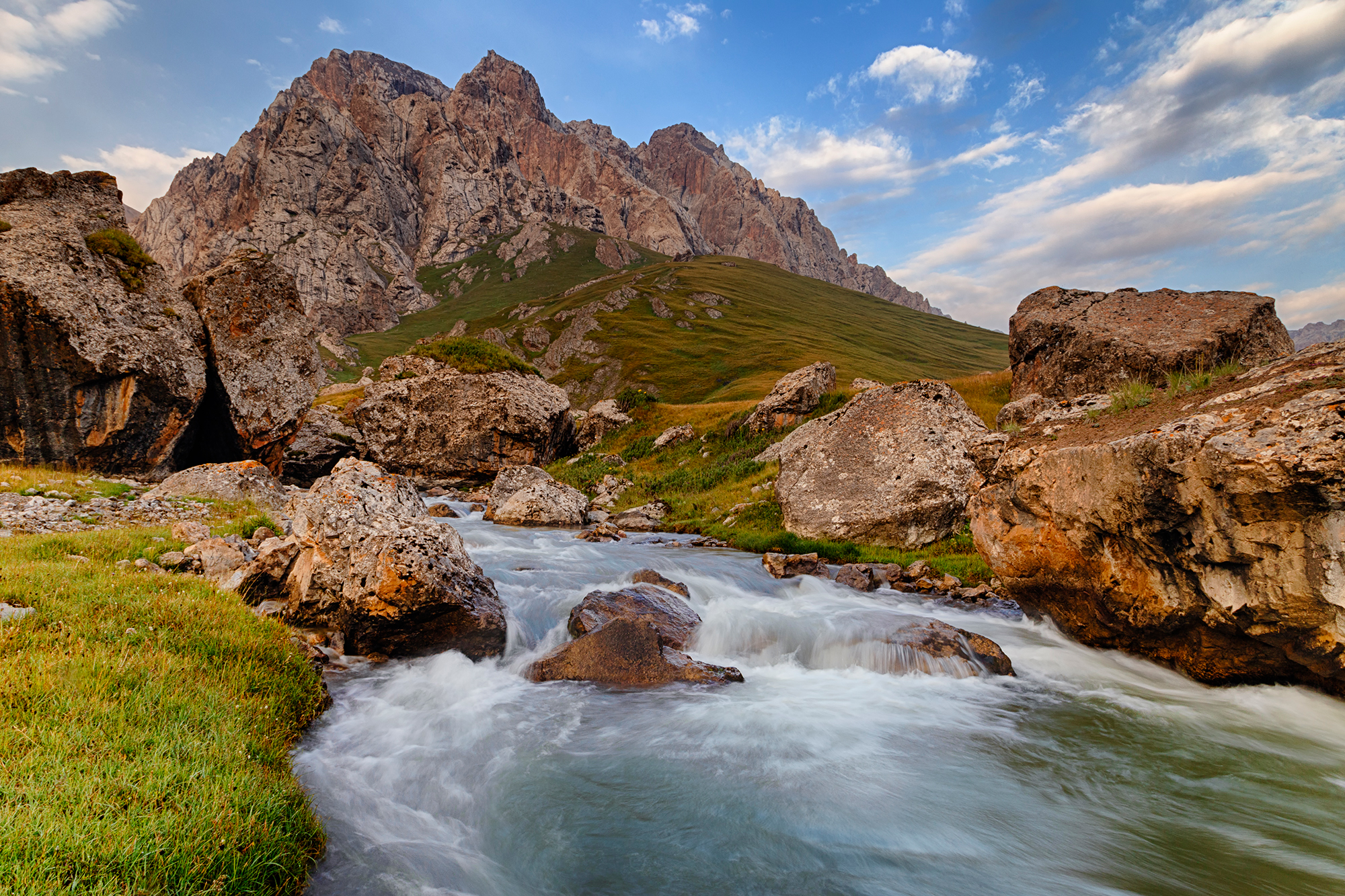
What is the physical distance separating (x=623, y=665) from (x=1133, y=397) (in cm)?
1066

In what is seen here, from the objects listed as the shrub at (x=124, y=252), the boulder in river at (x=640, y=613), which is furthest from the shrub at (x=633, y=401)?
the boulder in river at (x=640, y=613)

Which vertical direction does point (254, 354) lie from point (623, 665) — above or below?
above

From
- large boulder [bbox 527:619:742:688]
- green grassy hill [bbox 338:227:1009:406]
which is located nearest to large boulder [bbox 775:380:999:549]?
large boulder [bbox 527:619:742:688]

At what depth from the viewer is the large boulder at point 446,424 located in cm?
3584

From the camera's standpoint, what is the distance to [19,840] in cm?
346

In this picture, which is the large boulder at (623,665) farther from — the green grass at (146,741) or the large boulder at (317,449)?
the large boulder at (317,449)

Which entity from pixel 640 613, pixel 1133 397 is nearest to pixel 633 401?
pixel 640 613

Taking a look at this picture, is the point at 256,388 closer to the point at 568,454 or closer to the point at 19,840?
the point at 568,454

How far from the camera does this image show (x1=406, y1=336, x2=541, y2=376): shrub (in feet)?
122

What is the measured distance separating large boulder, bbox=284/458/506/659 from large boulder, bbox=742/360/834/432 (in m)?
24.1

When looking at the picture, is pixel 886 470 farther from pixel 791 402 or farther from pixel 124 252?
pixel 124 252

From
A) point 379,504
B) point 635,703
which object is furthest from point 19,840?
point 379,504

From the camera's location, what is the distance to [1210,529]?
27.2ft

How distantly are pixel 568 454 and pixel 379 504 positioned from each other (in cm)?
3093
